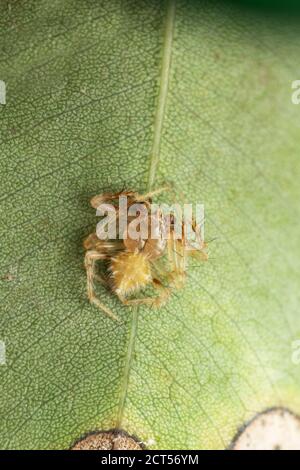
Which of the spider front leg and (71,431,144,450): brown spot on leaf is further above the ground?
the spider front leg

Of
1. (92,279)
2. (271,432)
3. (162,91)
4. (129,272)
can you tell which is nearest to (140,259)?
(129,272)

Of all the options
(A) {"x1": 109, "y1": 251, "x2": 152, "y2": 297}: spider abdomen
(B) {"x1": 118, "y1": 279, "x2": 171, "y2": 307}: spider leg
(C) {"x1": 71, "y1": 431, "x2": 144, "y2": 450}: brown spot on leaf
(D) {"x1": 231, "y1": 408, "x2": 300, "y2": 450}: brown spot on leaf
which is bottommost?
(C) {"x1": 71, "y1": 431, "x2": 144, "y2": 450}: brown spot on leaf

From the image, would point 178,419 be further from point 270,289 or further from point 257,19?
point 257,19

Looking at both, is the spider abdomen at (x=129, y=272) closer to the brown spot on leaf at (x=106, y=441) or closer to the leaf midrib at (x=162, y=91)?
the leaf midrib at (x=162, y=91)

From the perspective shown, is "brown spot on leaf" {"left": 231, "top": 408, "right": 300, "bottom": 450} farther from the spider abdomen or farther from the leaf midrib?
the spider abdomen

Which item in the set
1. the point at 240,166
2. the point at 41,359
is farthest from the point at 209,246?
the point at 41,359

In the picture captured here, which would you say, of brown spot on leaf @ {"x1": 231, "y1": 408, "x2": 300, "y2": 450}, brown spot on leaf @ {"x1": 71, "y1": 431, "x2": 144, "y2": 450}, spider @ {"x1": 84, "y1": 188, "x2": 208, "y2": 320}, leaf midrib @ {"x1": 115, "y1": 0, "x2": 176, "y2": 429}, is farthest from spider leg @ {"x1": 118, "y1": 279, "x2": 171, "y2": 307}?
brown spot on leaf @ {"x1": 231, "y1": 408, "x2": 300, "y2": 450}

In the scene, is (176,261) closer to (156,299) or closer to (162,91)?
(156,299)
